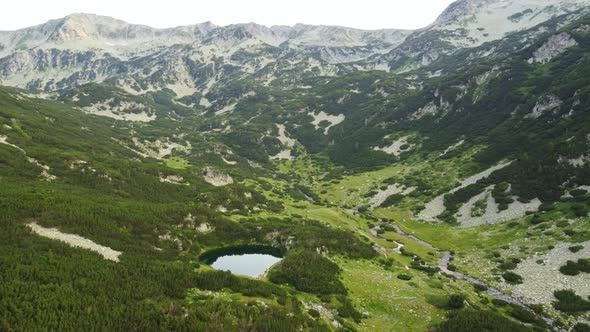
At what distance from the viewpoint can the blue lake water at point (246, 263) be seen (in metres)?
57.7

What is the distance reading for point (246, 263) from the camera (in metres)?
63.2

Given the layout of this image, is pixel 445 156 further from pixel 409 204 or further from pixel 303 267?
pixel 303 267

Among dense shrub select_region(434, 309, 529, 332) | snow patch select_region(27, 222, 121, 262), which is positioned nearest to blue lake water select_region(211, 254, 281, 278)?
snow patch select_region(27, 222, 121, 262)

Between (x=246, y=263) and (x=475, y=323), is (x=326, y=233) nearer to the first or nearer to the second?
(x=246, y=263)

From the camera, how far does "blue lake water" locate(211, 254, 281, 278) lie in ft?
189

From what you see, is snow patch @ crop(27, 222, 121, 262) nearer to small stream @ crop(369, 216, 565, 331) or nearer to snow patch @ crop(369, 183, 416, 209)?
small stream @ crop(369, 216, 565, 331)

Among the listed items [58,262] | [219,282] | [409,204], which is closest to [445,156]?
[409,204]

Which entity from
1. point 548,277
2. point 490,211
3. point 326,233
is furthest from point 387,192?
point 548,277

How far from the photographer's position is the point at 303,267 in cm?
5100

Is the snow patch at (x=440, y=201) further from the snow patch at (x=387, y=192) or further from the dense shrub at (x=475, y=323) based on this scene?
the dense shrub at (x=475, y=323)

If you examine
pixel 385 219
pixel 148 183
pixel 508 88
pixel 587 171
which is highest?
pixel 508 88

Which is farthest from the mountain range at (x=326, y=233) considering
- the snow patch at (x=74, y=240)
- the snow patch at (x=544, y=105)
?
the snow patch at (x=544, y=105)

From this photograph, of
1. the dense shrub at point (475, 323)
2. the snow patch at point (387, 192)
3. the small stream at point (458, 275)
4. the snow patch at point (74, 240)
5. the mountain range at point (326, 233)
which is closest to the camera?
the mountain range at point (326, 233)

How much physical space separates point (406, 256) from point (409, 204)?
4074 centimetres
